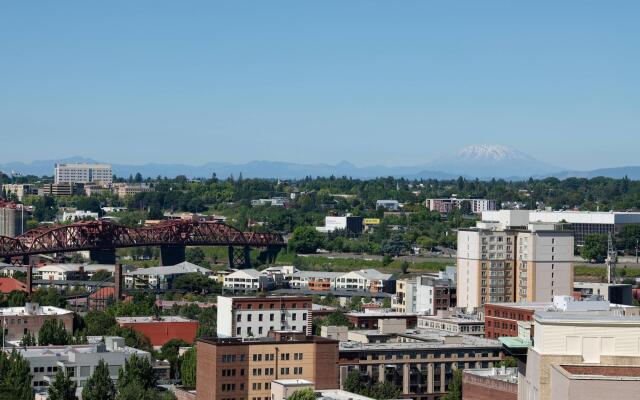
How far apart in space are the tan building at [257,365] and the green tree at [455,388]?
6.33 meters

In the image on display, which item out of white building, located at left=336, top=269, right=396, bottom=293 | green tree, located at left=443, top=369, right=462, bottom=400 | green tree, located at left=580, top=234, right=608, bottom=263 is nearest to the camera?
green tree, located at left=443, top=369, right=462, bottom=400

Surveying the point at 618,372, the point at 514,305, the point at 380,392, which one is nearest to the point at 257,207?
the point at 514,305

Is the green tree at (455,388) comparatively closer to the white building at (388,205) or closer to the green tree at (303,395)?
the green tree at (303,395)

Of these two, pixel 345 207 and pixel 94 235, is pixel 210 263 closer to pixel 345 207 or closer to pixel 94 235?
pixel 94 235

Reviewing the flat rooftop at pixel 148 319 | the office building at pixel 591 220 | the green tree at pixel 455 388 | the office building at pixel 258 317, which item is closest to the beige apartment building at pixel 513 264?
the flat rooftop at pixel 148 319

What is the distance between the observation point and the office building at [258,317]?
196ft

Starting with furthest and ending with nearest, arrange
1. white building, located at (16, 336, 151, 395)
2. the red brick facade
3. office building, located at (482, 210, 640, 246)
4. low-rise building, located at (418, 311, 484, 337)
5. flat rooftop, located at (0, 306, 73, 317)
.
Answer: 1. office building, located at (482, 210, 640, 246)
2. flat rooftop, located at (0, 306, 73, 317)
3. low-rise building, located at (418, 311, 484, 337)
4. the red brick facade
5. white building, located at (16, 336, 151, 395)

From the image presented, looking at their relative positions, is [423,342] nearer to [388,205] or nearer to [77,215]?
[77,215]

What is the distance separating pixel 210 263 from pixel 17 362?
86533mm

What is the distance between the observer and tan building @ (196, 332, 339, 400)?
47250 mm

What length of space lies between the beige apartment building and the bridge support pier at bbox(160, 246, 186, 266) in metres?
56.6

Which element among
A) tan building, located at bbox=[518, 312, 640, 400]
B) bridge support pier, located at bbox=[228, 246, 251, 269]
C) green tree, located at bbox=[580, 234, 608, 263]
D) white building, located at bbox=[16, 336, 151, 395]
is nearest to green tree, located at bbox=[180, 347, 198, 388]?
white building, located at bbox=[16, 336, 151, 395]

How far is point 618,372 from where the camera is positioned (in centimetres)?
2077

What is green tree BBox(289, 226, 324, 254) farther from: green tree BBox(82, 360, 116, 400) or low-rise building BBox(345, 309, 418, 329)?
green tree BBox(82, 360, 116, 400)
